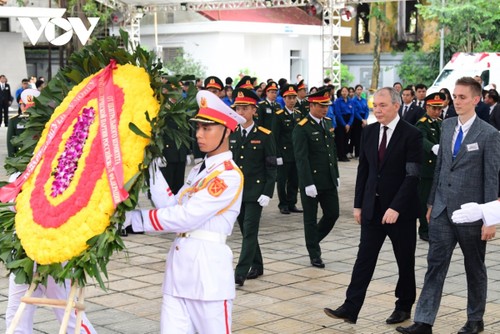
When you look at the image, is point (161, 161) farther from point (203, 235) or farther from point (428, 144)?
point (428, 144)

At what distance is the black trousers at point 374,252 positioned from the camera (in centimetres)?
720

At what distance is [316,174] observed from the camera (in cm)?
966

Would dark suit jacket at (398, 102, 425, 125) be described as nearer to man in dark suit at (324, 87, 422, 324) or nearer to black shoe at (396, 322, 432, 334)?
man in dark suit at (324, 87, 422, 324)

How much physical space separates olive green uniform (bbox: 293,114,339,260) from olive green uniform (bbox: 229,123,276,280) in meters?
0.60

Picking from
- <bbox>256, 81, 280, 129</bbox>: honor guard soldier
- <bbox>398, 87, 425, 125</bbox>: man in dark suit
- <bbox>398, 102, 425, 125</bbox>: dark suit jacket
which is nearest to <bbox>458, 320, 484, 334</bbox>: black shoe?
<bbox>256, 81, 280, 129</bbox>: honor guard soldier

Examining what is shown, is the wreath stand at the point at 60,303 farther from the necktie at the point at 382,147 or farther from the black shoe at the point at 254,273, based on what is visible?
the black shoe at the point at 254,273

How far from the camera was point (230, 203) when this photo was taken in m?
5.23

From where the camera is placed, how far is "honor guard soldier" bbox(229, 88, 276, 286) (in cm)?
877

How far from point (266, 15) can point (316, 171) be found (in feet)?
107

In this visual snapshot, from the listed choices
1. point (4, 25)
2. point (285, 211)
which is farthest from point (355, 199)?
point (4, 25)

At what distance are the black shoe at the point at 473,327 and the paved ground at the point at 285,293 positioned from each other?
18 centimetres

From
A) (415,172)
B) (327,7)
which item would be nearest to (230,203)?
(415,172)

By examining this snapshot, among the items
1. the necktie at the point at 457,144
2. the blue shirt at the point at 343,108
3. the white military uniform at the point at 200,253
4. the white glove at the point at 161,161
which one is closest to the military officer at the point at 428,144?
the necktie at the point at 457,144

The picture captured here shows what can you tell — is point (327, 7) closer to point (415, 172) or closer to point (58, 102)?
point (415, 172)
